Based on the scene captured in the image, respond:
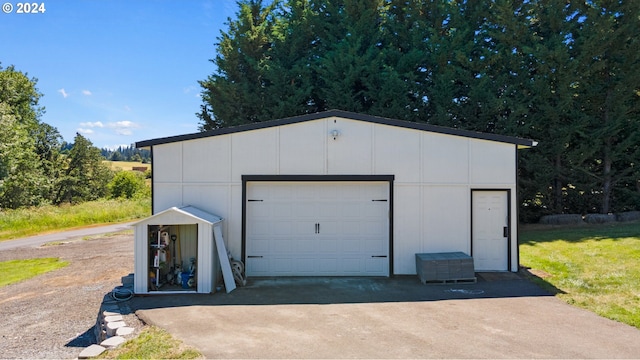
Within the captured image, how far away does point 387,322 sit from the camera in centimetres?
562

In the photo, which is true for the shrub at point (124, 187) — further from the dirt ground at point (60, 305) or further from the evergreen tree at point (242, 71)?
the dirt ground at point (60, 305)

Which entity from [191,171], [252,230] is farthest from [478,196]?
[191,171]

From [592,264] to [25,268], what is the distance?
50.9ft

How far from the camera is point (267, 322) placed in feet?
18.6

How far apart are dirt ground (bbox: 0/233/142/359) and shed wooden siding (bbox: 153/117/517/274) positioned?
2.61 metres


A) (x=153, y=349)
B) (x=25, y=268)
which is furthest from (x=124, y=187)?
(x=153, y=349)

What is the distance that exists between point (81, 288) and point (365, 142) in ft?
24.6

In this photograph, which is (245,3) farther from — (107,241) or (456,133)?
(456,133)

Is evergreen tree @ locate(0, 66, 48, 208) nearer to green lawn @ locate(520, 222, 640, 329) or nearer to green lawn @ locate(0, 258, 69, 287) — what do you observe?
green lawn @ locate(0, 258, 69, 287)

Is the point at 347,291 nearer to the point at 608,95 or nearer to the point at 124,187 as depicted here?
the point at 608,95

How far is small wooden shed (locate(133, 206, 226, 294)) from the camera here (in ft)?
22.9

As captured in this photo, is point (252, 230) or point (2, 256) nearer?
point (252, 230)

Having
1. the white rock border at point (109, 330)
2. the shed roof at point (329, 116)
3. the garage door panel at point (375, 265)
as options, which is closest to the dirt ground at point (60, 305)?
the white rock border at point (109, 330)

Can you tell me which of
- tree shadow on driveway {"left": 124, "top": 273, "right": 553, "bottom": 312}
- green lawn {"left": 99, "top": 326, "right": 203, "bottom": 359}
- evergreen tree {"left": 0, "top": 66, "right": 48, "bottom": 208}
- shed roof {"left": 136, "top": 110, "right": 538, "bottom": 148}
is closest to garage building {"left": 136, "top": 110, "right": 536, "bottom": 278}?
shed roof {"left": 136, "top": 110, "right": 538, "bottom": 148}
